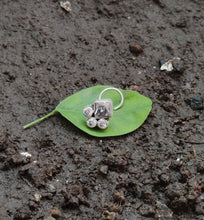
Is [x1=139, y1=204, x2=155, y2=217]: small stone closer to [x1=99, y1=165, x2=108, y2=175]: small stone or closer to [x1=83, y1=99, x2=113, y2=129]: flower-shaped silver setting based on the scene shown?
[x1=99, y1=165, x2=108, y2=175]: small stone

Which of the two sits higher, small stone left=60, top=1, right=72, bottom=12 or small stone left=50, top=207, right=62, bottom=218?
small stone left=60, top=1, right=72, bottom=12

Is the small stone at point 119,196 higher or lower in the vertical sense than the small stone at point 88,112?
lower

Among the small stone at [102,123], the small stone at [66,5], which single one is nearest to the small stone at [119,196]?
the small stone at [102,123]

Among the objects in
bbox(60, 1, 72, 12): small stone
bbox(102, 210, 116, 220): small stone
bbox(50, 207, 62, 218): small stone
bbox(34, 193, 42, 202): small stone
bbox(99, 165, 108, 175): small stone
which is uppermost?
bbox(60, 1, 72, 12): small stone

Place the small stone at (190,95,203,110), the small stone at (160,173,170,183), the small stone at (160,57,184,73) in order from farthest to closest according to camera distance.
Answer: the small stone at (160,57,184,73) → the small stone at (190,95,203,110) → the small stone at (160,173,170,183)

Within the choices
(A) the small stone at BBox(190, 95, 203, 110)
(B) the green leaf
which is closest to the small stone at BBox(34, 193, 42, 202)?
(B) the green leaf

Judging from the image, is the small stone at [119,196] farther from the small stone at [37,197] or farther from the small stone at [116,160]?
the small stone at [37,197]

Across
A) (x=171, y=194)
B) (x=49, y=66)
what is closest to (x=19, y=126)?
(x=49, y=66)

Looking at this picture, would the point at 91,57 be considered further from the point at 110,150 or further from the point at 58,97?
the point at 110,150
